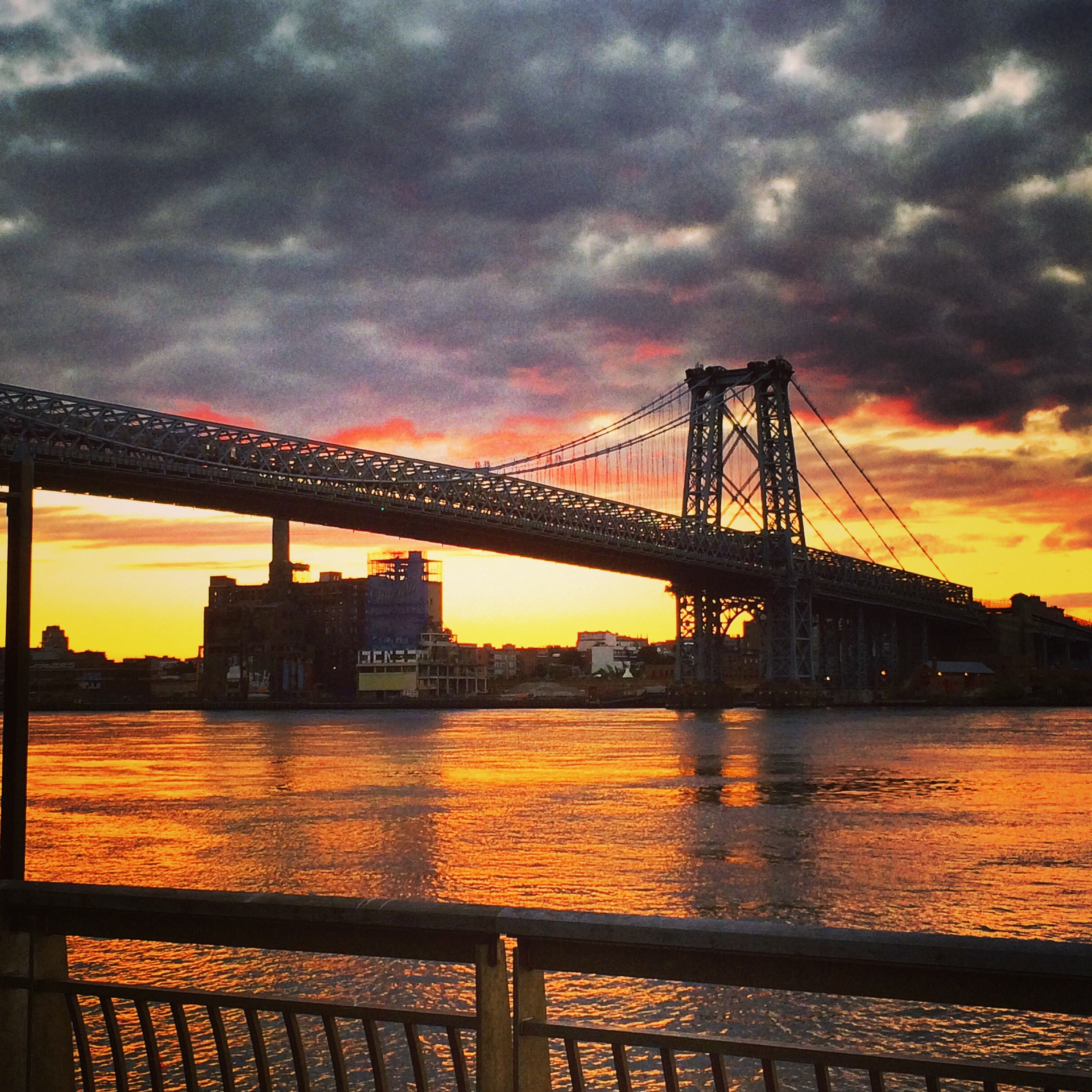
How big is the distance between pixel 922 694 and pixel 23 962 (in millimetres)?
89285

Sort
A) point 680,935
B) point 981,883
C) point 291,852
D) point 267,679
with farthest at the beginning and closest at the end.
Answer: point 267,679 → point 291,852 → point 981,883 → point 680,935

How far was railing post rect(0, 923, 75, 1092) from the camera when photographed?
3.32 m

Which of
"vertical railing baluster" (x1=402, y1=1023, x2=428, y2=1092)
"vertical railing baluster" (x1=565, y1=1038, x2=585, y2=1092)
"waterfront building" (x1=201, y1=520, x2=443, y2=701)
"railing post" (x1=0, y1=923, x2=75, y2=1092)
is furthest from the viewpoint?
"waterfront building" (x1=201, y1=520, x2=443, y2=701)

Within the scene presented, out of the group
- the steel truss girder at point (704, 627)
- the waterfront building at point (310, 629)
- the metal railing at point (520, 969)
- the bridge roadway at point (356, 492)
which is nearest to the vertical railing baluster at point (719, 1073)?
the metal railing at point (520, 969)

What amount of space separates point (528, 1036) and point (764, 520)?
71645 millimetres

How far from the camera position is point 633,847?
1584 cm

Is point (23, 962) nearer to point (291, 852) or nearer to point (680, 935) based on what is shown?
point (680, 935)

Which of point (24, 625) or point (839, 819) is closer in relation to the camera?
point (24, 625)

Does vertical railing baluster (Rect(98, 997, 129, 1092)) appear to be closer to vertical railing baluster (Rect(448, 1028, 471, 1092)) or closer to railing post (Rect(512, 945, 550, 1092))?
vertical railing baluster (Rect(448, 1028, 471, 1092))

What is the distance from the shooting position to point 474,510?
58.5 meters

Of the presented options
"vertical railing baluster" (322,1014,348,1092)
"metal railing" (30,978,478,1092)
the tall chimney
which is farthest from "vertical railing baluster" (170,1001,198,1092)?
the tall chimney

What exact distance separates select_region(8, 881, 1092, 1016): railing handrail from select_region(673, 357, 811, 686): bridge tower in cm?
6919

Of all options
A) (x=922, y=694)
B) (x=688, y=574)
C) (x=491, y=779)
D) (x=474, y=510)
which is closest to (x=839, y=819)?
(x=491, y=779)

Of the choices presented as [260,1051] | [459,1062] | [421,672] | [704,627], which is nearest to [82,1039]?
[260,1051]
